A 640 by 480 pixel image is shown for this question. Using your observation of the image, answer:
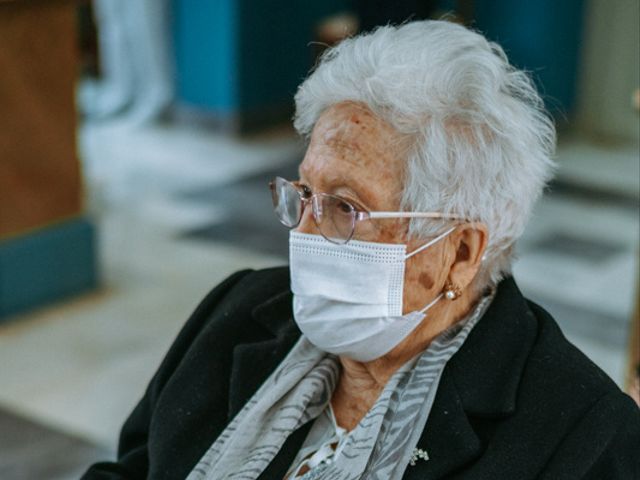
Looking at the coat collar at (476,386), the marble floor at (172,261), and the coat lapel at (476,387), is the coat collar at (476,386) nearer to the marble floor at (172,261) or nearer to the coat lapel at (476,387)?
the coat lapel at (476,387)

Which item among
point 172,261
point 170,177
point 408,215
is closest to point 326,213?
point 408,215

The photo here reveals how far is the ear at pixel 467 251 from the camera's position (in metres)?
1.55

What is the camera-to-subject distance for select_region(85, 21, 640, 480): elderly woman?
147 centimetres

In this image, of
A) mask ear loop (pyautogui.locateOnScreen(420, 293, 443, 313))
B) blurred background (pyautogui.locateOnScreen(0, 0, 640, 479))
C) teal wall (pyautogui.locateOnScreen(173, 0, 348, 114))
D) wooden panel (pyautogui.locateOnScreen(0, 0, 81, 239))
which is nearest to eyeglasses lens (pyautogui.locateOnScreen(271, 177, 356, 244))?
mask ear loop (pyautogui.locateOnScreen(420, 293, 443, 313))

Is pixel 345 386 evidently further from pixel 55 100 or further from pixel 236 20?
pixel 236 20

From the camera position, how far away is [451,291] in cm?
158

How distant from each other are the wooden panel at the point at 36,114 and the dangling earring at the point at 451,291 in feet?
8.92

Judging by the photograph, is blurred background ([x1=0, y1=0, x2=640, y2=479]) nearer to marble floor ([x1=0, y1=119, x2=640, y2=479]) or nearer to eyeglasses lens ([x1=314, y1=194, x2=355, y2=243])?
marble floor ([x1=0, y1=119, x2=640, y2=479])

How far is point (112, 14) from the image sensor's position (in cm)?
720

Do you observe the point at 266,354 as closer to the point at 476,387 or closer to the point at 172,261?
the point at 476,387

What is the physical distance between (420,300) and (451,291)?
0.15 feet

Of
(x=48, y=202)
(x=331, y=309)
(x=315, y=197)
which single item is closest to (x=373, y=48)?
(x=315, y=197)

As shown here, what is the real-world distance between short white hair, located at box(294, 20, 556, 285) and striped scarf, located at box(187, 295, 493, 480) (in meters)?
0.18

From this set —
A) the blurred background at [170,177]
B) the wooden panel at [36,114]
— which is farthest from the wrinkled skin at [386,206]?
the wooden panel at [36,114]
